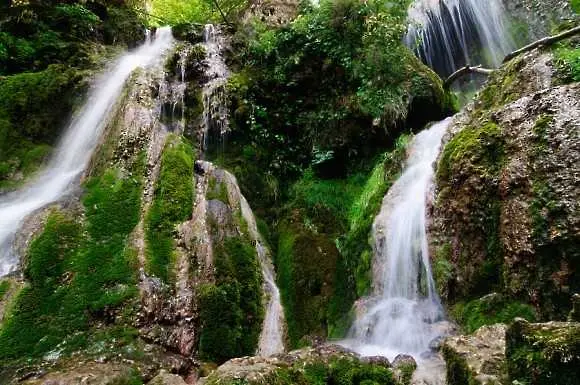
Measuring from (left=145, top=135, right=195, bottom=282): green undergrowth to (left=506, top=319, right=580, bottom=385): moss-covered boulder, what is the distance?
4.44m

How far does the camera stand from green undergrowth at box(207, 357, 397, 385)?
4422 millimetres

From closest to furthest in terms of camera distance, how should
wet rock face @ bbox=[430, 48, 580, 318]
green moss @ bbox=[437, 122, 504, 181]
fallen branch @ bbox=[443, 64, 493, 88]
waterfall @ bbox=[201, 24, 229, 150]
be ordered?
wet rock face @ bbox=[430, 48, 580, 318], green moss @ bbox=[437, 122, 504, 181], waterfall @ bbox=[201, 24, 229, 150], fallen branch @ bbox=[443, 64, 493, 88]

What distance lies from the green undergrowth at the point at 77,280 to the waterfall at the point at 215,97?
3.21 m

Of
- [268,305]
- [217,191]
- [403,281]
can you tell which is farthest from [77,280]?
[403,281]

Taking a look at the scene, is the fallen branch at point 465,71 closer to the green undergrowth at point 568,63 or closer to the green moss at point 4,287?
the green undergrowth at point 568,63

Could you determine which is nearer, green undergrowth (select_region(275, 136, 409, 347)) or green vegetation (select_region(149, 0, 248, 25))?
green undergrowth (select_region(275, 136, 409, 347))

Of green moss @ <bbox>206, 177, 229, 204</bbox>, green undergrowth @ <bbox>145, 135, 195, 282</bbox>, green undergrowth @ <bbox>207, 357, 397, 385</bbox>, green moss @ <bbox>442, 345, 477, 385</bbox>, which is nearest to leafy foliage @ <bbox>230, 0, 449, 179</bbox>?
green moss @ <bbox>206, 177, 229, 204</bbox>

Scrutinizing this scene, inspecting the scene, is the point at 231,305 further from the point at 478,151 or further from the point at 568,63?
the point at 568,63

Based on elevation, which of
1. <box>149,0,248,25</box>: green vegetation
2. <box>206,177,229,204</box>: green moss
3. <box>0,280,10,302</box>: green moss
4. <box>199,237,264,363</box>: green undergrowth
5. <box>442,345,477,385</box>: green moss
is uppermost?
<box>149,0,248,25</box>: green vegetation

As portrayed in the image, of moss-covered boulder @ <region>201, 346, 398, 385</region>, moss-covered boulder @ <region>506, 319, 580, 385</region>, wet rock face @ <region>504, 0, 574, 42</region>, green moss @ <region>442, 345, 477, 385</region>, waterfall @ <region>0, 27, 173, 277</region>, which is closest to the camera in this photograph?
moss-covered boulder @ <region>506, 319, 580, 385</region>

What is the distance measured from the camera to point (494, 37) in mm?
15133

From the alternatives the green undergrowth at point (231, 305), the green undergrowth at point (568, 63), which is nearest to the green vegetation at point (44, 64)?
the green undergrowth at point (231, 305)

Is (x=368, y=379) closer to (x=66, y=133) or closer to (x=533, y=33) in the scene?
(x=66, y=133)

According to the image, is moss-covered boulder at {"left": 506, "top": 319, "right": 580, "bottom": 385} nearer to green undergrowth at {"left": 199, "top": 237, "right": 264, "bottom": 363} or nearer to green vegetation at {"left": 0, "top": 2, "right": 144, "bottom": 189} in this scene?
green undergrowth at {"left": 199, "top": 237, "right": 264, "bottom": 363}
